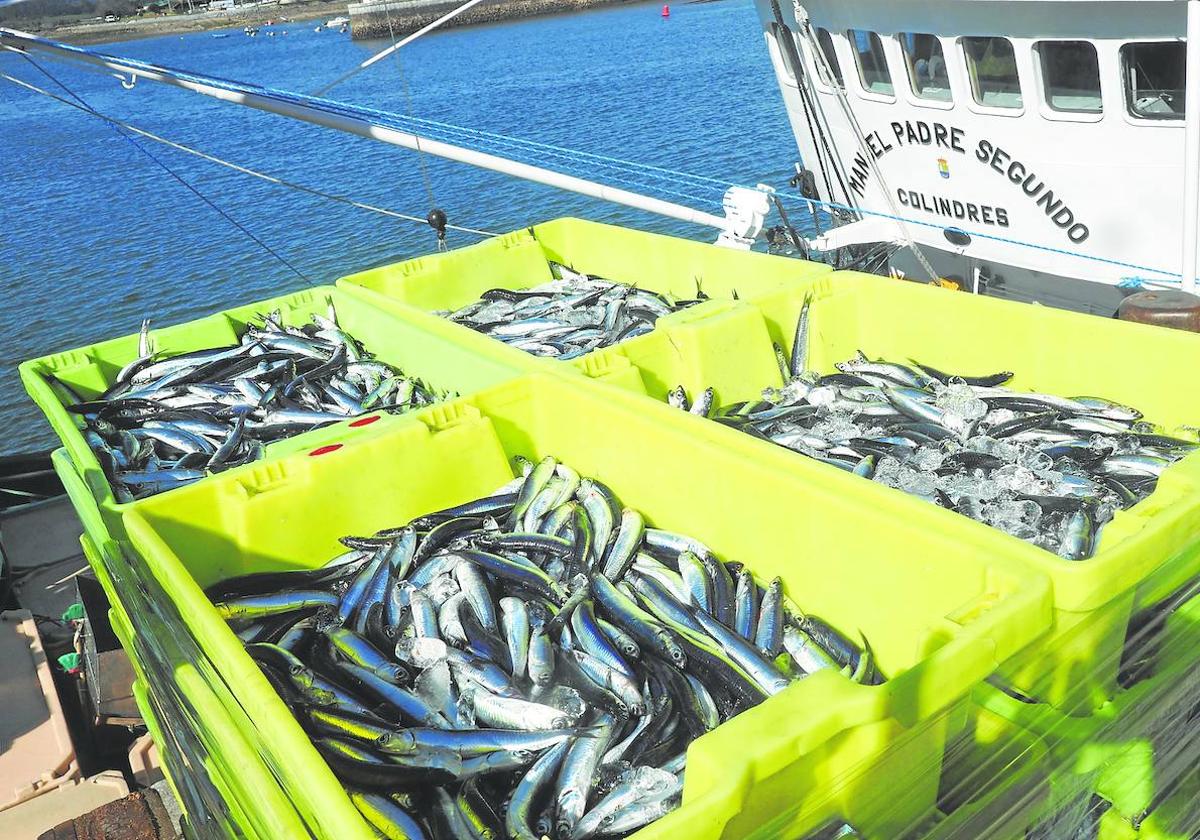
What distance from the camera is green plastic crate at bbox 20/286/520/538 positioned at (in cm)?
494

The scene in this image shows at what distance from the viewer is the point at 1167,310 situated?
514cm

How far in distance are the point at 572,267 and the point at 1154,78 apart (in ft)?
14.9

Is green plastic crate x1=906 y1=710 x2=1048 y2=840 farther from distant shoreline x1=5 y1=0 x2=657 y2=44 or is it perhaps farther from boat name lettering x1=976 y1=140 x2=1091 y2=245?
distant shoreline x1=5 y1=0 x2=657 y2=44

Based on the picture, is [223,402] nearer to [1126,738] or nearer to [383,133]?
[383,133]

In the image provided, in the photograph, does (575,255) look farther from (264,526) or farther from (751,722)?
(751,722)

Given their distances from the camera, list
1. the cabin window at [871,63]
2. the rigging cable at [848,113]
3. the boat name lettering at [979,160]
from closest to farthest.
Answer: the boat name lettering at [979,160] → the cabin window at [871,63] → the rigging cable at [848,113]

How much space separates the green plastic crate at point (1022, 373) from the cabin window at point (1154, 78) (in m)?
3.17

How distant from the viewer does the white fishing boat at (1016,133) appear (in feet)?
23.0

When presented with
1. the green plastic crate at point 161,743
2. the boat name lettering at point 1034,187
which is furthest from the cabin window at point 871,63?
the green plastic crate at point 161,743

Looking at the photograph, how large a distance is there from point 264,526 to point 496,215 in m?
16.5

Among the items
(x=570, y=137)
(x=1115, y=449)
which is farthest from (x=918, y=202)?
(x=570, y=137)

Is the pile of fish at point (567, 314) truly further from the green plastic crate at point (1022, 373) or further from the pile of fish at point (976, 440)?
the pile of fish at point (976, 440)

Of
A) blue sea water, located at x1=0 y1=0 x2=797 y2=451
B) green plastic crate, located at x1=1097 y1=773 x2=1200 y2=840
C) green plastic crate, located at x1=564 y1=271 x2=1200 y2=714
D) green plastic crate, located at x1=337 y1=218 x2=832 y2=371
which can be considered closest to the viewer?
green plastic crate, located at x1=564 y1=271 x2=1200 y2=714

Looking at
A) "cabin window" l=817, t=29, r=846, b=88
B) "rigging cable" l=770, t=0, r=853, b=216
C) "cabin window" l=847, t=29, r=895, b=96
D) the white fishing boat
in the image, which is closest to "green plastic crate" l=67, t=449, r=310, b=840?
the white fishing boat
